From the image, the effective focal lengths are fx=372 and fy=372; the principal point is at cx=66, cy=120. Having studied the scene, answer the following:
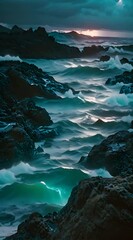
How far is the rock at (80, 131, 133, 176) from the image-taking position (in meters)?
10.9

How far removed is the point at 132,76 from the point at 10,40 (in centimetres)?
2996

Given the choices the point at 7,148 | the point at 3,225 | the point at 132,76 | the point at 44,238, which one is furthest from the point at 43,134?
the point at 132,76

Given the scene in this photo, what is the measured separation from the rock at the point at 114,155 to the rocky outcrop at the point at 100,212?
534 centimetres

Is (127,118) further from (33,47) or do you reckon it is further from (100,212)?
(33,47)

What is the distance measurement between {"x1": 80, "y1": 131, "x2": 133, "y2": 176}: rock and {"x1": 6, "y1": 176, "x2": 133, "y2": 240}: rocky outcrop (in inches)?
210

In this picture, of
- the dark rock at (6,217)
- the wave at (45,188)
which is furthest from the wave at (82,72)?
the dark rock at (6,217)

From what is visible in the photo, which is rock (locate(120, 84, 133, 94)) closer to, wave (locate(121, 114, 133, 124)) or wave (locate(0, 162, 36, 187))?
wave (locate(121, 114, 133, 124))

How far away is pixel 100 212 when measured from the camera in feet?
14.5

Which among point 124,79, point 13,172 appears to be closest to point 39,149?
point 13,172

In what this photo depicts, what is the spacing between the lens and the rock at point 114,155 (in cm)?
1092

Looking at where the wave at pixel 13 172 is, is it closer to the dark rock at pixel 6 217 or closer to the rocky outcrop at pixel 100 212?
the dark rock at pixel 6 217

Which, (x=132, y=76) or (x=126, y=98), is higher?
(x=132, y=76)

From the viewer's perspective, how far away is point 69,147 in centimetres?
1527

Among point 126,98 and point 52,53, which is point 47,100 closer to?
point 126,98
